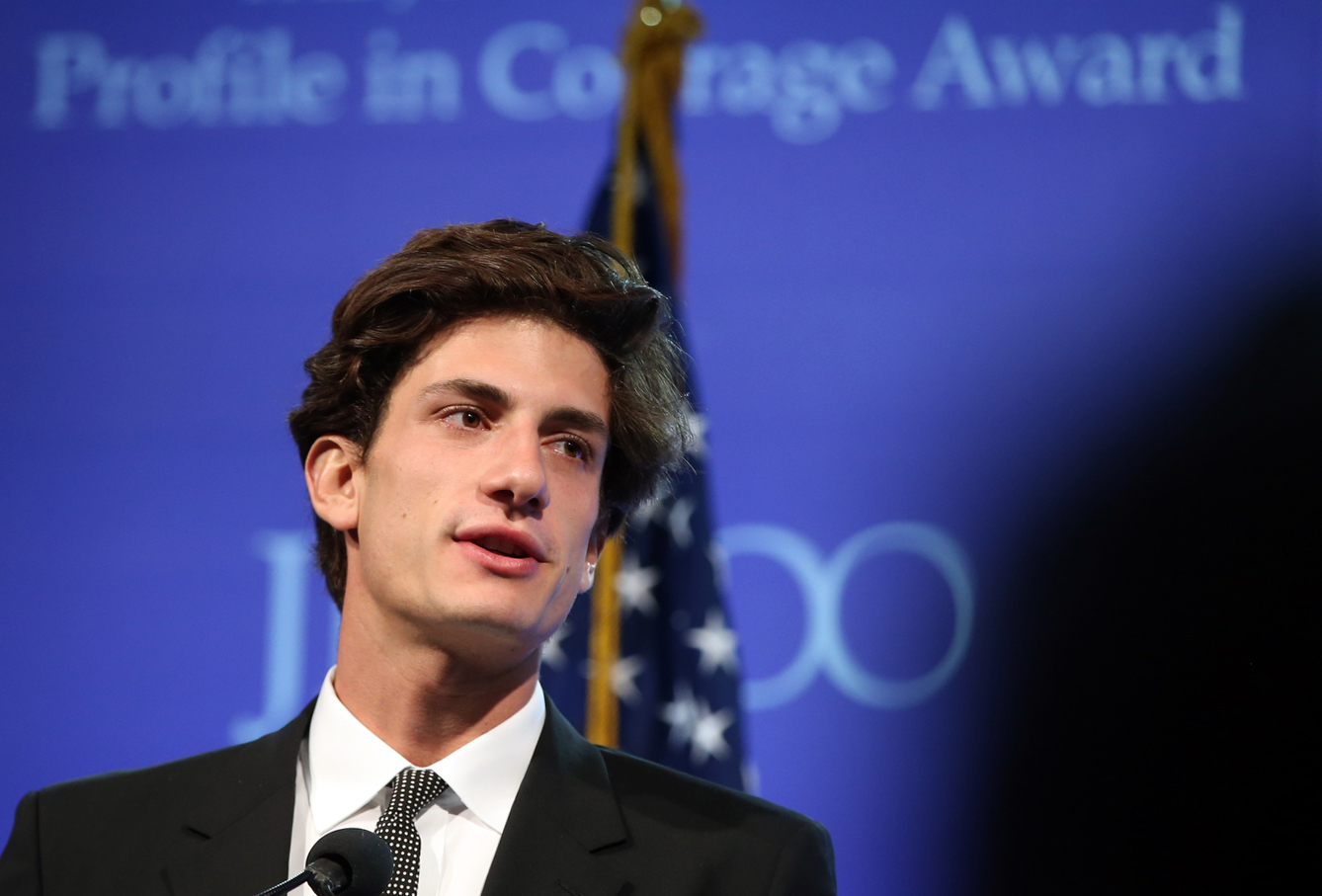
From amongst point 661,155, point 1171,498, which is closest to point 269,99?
point 661,155

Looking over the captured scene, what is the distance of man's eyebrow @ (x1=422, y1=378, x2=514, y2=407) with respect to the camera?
1.83 m

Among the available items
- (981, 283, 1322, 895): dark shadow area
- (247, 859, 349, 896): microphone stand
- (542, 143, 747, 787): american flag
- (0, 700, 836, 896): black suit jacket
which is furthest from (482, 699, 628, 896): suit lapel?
(981, 283, 1322, 895): dark shadow area

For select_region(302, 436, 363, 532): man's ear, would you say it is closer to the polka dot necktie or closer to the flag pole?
the polka dot necktie

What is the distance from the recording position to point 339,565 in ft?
6.93

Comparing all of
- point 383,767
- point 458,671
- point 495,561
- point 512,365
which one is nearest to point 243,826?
point 383,767

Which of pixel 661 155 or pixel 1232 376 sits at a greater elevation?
pixel 661 155

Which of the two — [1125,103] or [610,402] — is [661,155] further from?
[610,402]

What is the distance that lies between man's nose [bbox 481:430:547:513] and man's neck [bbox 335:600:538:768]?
0.25 metres

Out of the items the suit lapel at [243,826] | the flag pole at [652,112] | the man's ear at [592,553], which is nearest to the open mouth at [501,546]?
the man's ear at [592,553]

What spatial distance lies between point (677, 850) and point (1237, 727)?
1729 mm

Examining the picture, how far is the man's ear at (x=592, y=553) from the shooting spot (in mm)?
1965

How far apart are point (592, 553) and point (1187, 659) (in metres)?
1.72

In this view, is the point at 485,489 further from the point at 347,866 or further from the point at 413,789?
the point at 347,866

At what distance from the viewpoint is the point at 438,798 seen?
1783 millimetres
